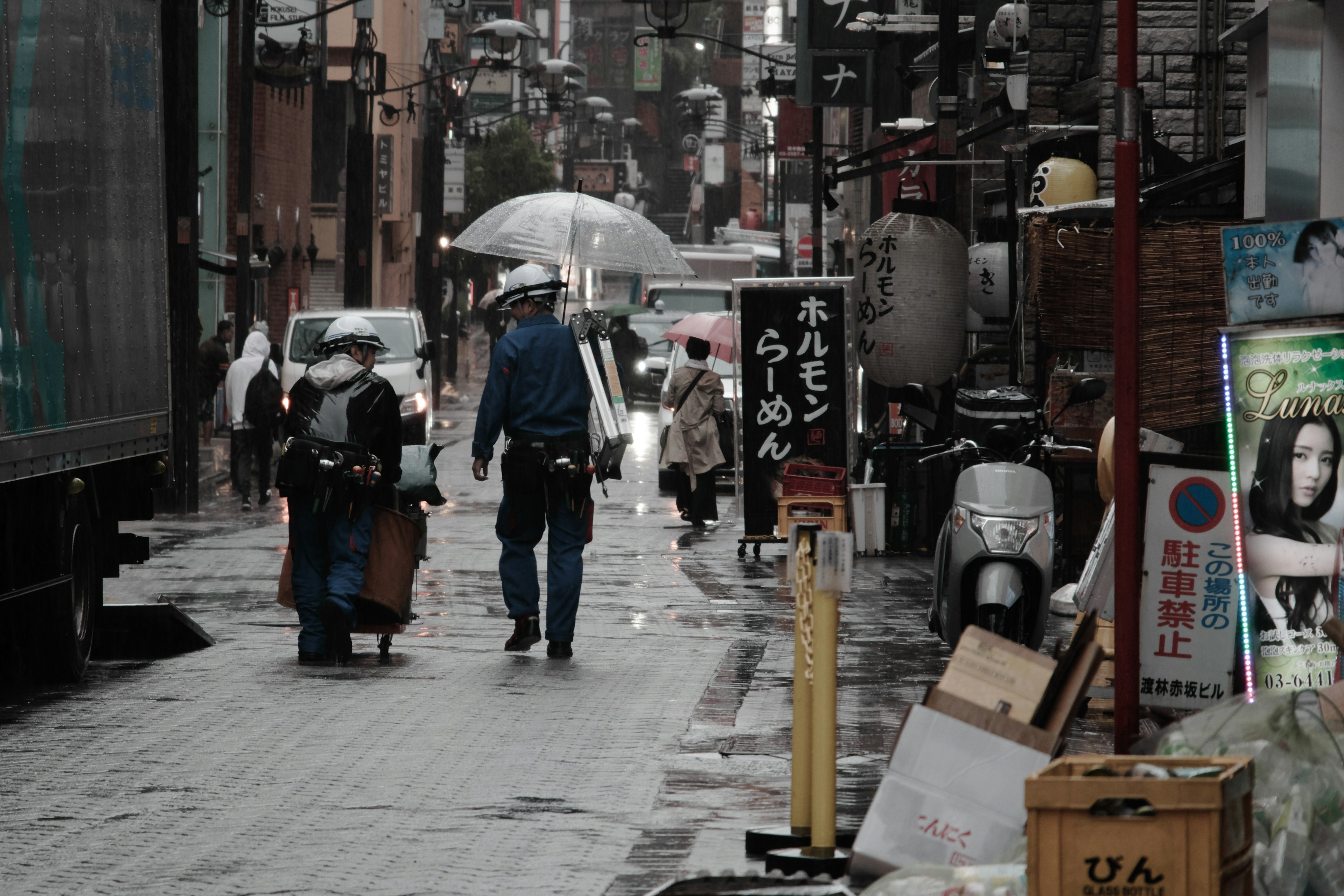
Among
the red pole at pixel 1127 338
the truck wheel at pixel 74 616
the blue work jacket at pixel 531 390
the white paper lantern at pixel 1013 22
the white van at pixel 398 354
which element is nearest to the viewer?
the red pole at pixel 1127 338

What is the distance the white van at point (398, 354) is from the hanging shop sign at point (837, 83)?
6871 millimetres

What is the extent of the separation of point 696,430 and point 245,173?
897cm

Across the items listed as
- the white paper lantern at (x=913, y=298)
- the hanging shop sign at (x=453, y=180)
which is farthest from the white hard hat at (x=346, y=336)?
the hanging shop sign at (x=453, y=180)

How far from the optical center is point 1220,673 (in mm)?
7500

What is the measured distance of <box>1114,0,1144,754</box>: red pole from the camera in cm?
605

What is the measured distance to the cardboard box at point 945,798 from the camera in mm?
5387

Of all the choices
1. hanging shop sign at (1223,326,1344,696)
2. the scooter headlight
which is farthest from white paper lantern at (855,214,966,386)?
hanging shop sign at (1223,326,1344,696)

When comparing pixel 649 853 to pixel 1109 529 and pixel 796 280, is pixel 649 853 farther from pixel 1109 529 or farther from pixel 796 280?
pixel 796 280

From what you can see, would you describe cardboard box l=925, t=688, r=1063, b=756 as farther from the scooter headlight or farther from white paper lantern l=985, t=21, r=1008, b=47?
white paper lantern l=985, t=21, r=1008, b=47

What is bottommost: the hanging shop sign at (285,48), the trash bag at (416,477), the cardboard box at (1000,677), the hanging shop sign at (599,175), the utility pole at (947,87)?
the cardboard box at (1000,677)

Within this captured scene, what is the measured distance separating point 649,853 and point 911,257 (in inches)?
373

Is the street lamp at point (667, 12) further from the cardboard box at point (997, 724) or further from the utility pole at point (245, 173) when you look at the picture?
the cardboard box at point (997, 724)

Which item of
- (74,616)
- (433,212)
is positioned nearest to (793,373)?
(74,616)

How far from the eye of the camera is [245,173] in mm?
25484
